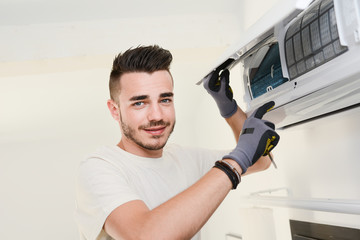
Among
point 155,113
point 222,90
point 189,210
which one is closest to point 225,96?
point 222,90

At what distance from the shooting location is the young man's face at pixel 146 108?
1165mm

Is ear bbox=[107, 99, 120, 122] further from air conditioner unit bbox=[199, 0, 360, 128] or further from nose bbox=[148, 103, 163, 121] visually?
air conditioner unit bbox=[199, 0, 360, 128]

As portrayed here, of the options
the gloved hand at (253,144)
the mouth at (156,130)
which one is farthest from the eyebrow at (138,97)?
the gloved hand at (253,144)

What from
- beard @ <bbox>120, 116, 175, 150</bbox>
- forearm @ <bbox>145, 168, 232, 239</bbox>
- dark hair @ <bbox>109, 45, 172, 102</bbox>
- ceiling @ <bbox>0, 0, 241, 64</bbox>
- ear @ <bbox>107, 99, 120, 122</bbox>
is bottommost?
forearm @ <bbox>145, 168, 232, 239</bbox>

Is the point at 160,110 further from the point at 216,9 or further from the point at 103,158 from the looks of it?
the point at 216,9

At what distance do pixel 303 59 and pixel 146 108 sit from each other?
1.78ft

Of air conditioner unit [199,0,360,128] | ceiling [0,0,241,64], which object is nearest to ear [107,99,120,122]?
air conditioner unit [199,0,360,128]

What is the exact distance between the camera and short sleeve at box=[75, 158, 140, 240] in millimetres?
932

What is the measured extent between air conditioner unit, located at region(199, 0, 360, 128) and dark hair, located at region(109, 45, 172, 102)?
271 millimetres

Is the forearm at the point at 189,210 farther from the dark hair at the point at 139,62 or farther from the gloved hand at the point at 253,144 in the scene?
the dark hair at the point at 139,62

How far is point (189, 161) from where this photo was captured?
1.39m

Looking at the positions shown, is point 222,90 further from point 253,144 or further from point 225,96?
point 253,144

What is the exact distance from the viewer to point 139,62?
47.0 inches

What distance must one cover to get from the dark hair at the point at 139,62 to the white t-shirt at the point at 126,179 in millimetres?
255
